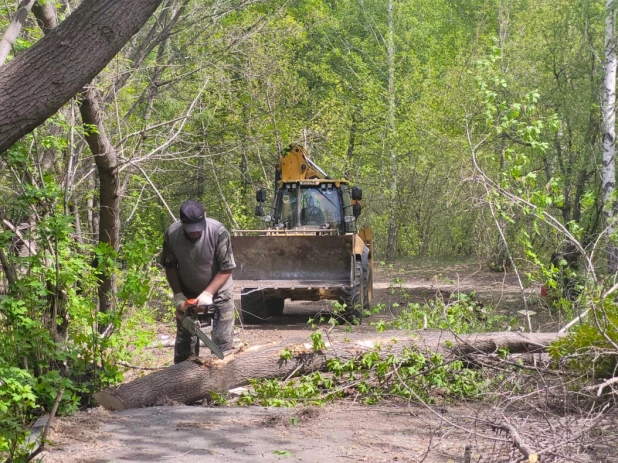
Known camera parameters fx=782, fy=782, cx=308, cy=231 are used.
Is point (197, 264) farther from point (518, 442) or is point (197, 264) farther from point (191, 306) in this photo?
point (518, 442)

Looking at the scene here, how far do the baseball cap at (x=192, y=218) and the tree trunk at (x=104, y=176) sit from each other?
91 centimetres

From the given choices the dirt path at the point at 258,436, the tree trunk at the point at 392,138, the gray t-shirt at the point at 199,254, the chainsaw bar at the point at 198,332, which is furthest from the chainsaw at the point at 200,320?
the tree trunk at the point at 392,138

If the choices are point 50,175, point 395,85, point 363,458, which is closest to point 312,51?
point 395,85

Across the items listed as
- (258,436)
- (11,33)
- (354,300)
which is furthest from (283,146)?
(11,33)

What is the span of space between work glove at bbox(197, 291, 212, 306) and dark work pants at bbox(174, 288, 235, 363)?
47 cm

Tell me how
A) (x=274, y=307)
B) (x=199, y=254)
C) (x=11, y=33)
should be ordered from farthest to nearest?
(x=274, y=307) < (x=199, y=254) < (x=11, y=33)

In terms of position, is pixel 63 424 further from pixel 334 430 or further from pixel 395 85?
pixel 395 85

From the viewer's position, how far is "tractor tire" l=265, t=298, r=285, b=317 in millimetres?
15329

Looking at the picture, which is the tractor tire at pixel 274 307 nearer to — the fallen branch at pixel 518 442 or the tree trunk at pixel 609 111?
the tree trunk at pixel 609 111

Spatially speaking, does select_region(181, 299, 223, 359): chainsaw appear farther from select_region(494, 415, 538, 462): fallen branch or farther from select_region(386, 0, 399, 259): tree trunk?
select_region(386, 0, 399, 259): tree trunk

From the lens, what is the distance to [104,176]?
8242mm

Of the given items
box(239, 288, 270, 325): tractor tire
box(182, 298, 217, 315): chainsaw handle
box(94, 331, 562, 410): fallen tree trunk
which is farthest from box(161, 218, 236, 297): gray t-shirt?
box(239, 288, 270, 325): tractor tire

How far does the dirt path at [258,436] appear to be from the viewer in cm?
553

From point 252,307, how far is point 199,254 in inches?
271
